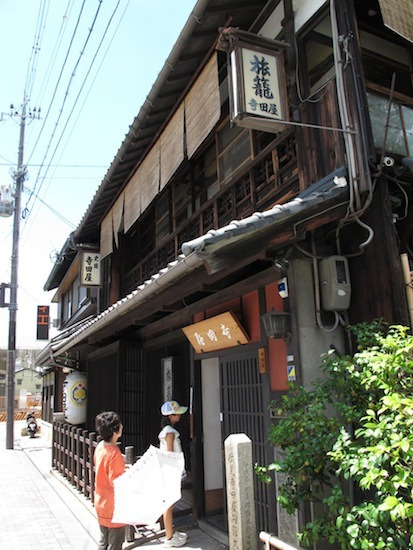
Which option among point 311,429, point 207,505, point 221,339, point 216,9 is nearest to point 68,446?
point 207,505

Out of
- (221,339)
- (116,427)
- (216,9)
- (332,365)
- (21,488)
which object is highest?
(216,9)

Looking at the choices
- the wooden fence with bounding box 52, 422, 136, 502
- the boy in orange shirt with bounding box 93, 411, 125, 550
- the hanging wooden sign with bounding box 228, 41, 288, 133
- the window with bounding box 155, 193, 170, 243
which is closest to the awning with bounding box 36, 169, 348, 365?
the hanging wooden sign with bounding box 228, 41, 288, 133

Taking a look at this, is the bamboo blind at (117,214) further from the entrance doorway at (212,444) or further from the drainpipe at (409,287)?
the drainpipe at (409,287)

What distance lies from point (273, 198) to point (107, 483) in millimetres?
4644

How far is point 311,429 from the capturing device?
4531 mm

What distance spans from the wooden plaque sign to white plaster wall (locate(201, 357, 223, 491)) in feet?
2.07

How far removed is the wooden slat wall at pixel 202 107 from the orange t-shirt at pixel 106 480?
501 cm

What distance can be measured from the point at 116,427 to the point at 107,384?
8.64 m

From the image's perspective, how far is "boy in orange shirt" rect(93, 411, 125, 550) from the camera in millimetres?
5570

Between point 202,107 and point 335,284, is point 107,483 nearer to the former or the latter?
point 335,284

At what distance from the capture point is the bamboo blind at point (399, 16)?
→ 19.5 ft

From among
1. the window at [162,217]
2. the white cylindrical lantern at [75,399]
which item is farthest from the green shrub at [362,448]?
the white cylindrical lantern at [75,399]

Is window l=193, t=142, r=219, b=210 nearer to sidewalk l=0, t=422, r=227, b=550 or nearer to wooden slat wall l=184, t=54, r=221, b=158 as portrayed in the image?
wooden slat wall l=184, t=54, r=221, b=158

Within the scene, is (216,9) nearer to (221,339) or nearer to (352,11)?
(352,11)
